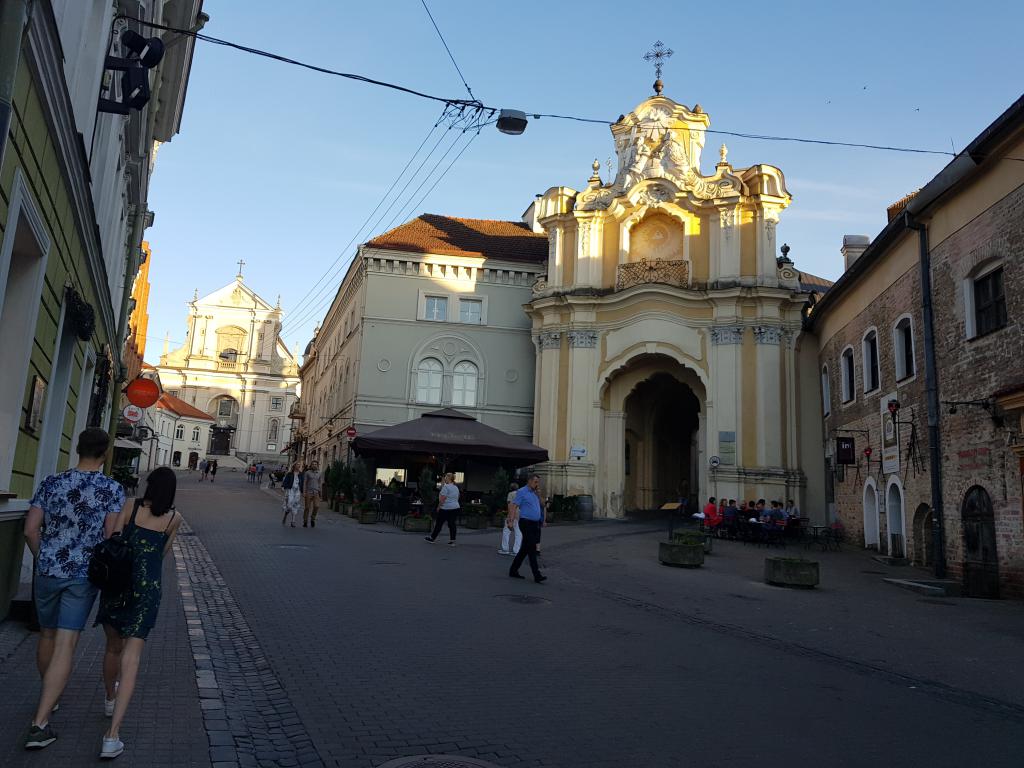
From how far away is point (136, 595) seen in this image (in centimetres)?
483

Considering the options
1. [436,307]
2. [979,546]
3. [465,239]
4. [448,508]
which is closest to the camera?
[979,546]

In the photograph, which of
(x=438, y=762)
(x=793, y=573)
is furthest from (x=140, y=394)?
(x=438, y=762)

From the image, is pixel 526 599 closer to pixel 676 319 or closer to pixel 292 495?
pixel 292 495

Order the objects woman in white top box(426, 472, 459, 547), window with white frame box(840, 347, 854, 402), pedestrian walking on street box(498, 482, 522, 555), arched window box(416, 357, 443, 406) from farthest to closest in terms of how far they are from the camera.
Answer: arched window box(416, 357, 443, 406) → window with white frame box(840, 347, 854, 402) → woman in white top box(426, 472, 459, 547) → pedestrian walking on street box(498, 482, 522, 555)

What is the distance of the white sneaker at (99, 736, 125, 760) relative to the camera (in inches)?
175

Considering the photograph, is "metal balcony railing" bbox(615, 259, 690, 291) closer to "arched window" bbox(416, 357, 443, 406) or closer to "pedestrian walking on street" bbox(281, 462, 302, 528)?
"arched window" bbox(416, 357, 443, 406)

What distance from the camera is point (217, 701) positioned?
226 inches

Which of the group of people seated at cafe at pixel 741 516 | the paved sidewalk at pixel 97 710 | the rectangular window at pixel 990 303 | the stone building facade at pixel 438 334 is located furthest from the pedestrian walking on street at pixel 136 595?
the stone building facade at pixel 438 334

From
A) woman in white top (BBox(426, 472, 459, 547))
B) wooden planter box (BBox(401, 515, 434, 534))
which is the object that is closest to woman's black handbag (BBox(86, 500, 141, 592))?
woman in white top (BBox(426, 472, 459, 547))

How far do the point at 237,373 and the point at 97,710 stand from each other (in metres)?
83.3

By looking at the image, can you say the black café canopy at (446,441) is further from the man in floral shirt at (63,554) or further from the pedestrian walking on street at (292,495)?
the man in floral shirt at (63,554)

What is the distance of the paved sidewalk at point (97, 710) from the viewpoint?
14.8ft

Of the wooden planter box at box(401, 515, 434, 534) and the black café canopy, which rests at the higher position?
the black café canopy

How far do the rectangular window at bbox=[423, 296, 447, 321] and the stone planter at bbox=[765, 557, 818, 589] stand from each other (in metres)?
23.8
